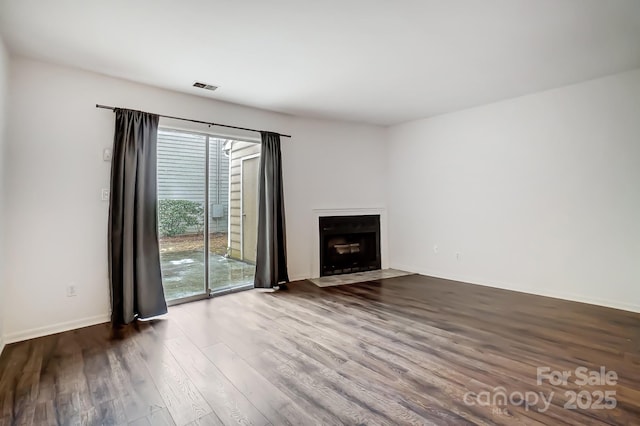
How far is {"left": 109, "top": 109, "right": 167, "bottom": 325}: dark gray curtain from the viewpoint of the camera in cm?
330

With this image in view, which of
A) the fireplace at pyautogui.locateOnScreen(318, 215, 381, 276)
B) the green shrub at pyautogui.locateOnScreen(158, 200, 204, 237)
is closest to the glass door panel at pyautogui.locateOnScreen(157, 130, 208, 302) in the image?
the green shrub at pyautogui.locateOnScreen(158, 200, 204, 237)

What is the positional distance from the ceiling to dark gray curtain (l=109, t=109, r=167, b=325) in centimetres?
65

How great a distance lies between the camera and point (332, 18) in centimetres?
240

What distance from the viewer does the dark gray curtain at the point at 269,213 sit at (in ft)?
14.9

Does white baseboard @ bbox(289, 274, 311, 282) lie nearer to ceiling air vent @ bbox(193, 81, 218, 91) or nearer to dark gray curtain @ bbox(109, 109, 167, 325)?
dark gray curtain @ bbox(109, 109, 167, 325)

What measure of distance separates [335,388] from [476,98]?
4.07 m

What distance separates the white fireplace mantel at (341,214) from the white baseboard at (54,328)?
2.87 meters

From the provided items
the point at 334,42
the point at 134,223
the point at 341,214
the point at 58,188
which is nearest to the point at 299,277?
the point at 341,214

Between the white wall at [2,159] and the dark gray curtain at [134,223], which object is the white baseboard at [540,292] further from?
the white wall at [2,159]

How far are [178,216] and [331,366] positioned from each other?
268cm

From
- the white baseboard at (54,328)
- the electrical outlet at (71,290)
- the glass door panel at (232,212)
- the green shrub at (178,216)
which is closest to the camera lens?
the white baseboard at (54,328)

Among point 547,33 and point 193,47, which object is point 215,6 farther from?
point 547,33

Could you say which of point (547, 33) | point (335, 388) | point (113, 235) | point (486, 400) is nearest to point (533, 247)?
point (547, 33)

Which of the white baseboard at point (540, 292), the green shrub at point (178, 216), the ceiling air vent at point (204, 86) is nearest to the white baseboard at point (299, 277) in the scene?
the green shrub at point (178, 216)
